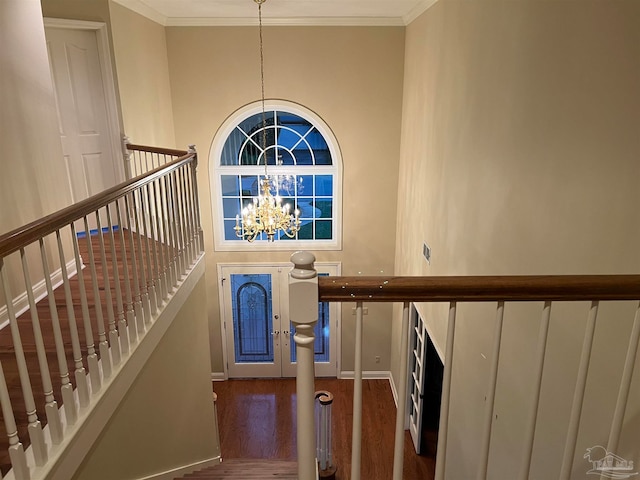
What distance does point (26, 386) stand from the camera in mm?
1748

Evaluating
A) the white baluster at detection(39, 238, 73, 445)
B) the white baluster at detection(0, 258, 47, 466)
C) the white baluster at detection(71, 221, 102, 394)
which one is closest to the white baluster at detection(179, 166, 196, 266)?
the white baluster at detection(71, 221, 102, 394)

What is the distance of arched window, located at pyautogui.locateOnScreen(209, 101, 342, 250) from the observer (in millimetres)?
6926

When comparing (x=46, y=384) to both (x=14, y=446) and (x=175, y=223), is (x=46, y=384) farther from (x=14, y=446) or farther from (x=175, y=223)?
(x=175, y=223)

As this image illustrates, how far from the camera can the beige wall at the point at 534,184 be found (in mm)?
1922

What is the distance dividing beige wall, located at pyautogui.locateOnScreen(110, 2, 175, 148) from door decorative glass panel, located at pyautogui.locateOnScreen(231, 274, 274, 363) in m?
2.45

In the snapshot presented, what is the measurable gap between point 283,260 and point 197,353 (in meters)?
3.18

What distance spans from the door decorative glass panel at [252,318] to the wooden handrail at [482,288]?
6395 millimetres

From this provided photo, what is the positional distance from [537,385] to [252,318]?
676 centimetres

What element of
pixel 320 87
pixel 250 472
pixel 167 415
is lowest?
pixel 250 472

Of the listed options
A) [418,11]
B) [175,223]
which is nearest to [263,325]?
[175,223]

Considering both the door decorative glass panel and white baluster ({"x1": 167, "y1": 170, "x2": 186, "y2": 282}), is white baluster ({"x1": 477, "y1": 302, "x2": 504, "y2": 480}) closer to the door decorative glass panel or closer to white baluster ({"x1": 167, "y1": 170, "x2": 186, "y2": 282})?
white baluster ({"x1": 167, "y1": 170, "x2": 186, "y2": 282})

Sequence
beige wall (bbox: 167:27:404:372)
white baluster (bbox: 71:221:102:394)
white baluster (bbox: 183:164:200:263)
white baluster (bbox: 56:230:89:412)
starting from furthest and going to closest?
beige wall (bbox: 167:27:404:372)
white baluster (bbox: 183:164:200:263)
white baluster (bbox: 71:221:102:394)
white baluster (bbox: 56:230:89:412)

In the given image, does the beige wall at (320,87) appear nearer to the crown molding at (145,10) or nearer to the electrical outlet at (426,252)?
the crown molding at (145,10)

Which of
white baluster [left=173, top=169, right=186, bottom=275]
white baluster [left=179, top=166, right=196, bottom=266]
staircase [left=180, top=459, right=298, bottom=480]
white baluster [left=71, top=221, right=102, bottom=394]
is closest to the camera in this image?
white baluster [left=71, top=221, right=102, bottom=394]
